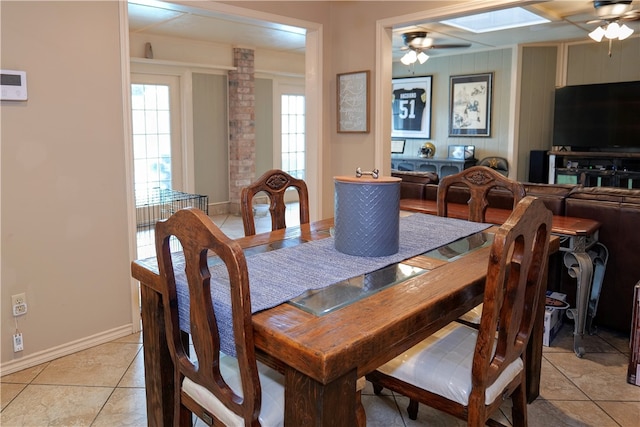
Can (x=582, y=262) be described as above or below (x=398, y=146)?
below

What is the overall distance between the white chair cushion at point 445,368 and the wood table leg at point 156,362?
79cm

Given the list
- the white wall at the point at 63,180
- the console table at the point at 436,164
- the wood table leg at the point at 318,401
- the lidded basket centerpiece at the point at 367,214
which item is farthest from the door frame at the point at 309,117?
the console table at the point at 436,164

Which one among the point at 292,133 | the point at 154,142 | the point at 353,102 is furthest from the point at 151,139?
the point at 353,102

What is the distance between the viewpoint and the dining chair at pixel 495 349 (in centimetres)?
137

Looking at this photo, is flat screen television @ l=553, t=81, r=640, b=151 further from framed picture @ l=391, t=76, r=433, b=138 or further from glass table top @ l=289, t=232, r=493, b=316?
glass table top @ l=289, t=232, r=493, b=316

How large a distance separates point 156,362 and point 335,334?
88 cm

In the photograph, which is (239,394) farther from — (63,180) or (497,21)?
(497,21)

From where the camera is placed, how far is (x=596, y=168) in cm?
643

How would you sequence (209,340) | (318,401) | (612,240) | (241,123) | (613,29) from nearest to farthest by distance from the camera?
1. (318,401)
2. (209,340)
3. (612,240)
4. (613,29)
5. (241,123)

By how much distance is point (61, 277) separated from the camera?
2707 millimetres

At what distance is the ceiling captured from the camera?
4.91 meters

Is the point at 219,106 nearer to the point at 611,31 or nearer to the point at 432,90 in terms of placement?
the point at 432,90

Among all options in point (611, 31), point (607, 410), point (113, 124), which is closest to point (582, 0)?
point (611, 31)

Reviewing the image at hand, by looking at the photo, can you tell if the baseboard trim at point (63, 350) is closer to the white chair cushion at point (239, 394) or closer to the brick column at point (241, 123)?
the white chair cushion at point (239, 394)
